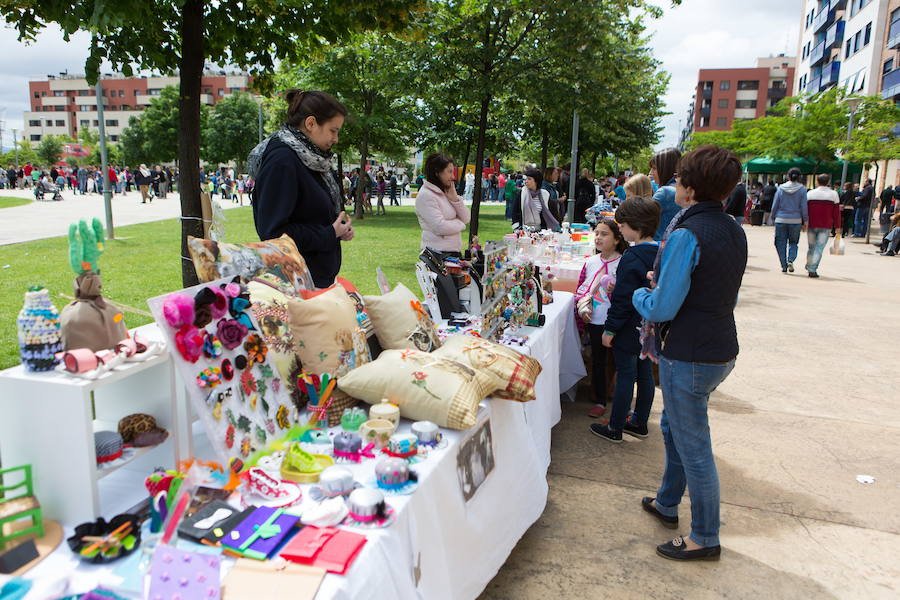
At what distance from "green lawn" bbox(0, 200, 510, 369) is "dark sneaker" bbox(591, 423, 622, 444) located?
372 cm

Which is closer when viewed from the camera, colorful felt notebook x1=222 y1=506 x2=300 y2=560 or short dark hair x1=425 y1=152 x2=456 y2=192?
colorful felt notebook x1=222 y1=506 x2=300 y2=560

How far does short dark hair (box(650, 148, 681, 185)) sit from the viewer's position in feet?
15.4

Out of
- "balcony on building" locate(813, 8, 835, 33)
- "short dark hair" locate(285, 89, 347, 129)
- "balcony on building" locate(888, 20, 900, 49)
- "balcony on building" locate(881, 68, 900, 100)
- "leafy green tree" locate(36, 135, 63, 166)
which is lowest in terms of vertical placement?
"short dark hair" locate(285, 89, 347, 129)

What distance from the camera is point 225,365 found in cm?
182

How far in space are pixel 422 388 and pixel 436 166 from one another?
2715mm

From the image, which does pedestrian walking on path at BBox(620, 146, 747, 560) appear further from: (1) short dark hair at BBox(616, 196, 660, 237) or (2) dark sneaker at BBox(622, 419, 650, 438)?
(2) dark sneaker at BBox(622, 419, 650, 438)

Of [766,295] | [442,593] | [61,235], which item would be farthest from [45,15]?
[61,235]

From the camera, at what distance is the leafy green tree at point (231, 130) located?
4072cm

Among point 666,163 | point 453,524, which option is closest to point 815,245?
point 666,163

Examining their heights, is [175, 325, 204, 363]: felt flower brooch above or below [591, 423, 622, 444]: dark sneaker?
above

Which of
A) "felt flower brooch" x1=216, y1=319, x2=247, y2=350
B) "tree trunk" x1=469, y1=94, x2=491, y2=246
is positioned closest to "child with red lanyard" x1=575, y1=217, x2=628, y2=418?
"felt flower brooch" x1=216, y1=319, x2=247, y2=350

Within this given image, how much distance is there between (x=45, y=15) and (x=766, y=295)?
9.31m

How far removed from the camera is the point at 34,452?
1.57 m

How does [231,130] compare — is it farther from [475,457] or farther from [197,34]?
[475,457]
